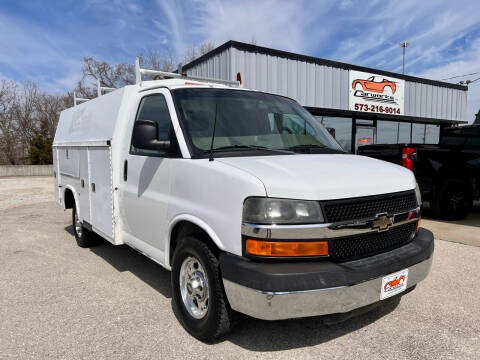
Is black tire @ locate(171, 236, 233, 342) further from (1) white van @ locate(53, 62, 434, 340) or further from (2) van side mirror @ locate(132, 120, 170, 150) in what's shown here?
(2) van side mirror @ locate(132, 120, 170, 150)

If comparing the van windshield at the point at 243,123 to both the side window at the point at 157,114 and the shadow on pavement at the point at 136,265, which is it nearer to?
the side window at the point at 157,114

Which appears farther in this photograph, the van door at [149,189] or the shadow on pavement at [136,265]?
the shadow on pavement at [136,265]

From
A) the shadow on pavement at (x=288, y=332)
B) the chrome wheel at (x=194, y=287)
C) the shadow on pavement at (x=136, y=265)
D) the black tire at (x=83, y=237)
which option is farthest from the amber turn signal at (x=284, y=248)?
the black tire at (x=83, y=237)

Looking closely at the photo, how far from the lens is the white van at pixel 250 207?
2.28 metres

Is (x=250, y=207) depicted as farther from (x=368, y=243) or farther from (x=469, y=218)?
(x=469, y=218)

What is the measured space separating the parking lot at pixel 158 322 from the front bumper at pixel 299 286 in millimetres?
553

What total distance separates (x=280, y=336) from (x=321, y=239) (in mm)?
1063

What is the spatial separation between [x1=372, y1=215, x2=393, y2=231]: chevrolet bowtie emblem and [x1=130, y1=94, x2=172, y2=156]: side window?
5.93ft

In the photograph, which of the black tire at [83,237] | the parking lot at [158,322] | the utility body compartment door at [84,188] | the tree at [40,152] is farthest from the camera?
the tree at [40,152]

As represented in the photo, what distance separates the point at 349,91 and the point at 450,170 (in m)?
7.06

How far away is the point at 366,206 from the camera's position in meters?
2.51

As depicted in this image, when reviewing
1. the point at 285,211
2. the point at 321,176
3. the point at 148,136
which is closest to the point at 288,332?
the point at 285,211

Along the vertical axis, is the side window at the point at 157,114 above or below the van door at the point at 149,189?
above

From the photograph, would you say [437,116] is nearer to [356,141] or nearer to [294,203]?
[356,141]
